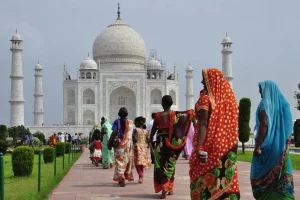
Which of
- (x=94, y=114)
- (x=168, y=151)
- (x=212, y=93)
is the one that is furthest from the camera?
(x=94, y=114)

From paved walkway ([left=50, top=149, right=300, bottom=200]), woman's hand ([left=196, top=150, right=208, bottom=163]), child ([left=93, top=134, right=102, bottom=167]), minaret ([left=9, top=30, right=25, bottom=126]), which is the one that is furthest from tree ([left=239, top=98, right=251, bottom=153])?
minaret ([left=9, top=30, right=25, bottom=126])

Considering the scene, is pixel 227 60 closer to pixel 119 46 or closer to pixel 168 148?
pixel 119 46

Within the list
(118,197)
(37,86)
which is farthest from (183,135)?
(37,86)

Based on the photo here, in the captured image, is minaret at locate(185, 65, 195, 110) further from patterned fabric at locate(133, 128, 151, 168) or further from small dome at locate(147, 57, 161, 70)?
patterned fabric at locate(133, 128, 151, 168)

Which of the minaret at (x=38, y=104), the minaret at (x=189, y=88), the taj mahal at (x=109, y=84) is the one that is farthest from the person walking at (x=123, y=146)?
the minaret at (x=189, y=88)

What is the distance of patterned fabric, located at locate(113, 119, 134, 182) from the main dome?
36.1 meters

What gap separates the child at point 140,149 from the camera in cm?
766

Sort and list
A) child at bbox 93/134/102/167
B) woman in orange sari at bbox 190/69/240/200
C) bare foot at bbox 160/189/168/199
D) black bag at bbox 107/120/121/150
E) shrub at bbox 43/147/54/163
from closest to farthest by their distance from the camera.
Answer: woman in orange sari at bbox 190/69/240/200 → bare foot at bbox 160/189/168/199 → black bag at bbox 107/120/121/150 → child at bbox 93/134/102/167 → shrub at bbox 43/147/54/163

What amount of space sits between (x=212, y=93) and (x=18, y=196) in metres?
3.23

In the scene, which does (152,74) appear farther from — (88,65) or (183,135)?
(183,135)

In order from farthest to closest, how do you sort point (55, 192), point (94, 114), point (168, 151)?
point (94, 114), point (55, 192), point (168, 151)

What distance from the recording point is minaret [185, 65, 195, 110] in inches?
1775

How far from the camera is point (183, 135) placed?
20.5 ft

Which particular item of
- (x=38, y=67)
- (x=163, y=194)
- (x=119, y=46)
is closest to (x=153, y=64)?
(x=119, y=46)
